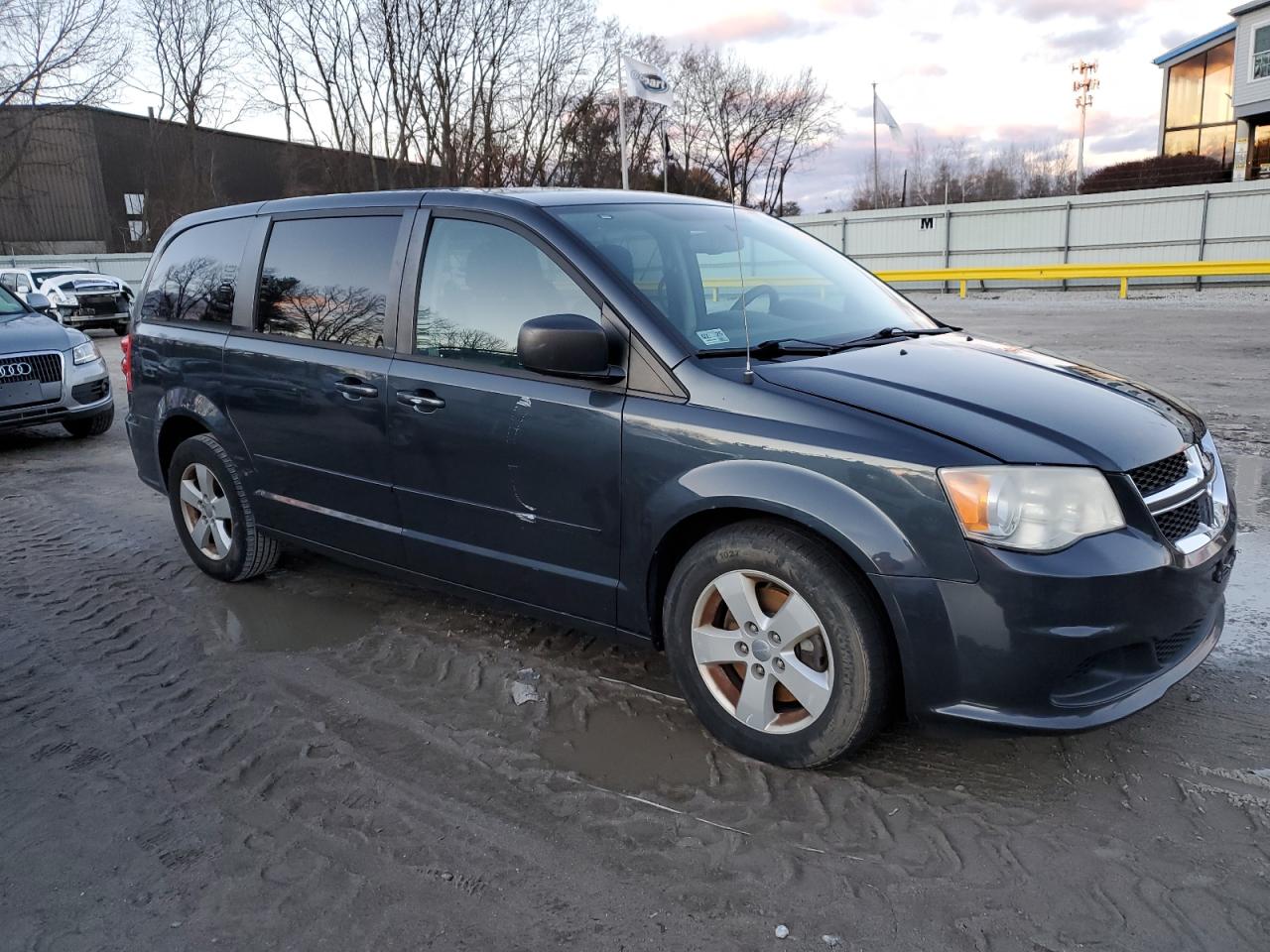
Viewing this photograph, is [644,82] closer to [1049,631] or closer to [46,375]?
[46,375]

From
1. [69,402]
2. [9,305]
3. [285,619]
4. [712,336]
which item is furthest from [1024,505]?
[9,305]

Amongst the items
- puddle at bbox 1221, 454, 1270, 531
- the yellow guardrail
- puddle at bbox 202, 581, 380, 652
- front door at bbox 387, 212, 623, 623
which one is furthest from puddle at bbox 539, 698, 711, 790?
the yellow guardrail

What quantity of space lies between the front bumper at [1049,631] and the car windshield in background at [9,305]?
31.6 feet

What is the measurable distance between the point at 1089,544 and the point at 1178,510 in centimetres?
46

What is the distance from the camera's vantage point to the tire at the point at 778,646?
2.83m

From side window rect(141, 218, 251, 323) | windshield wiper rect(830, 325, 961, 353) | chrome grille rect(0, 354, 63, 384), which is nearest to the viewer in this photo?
windshield wiper rect(830, 325, 961, 353)

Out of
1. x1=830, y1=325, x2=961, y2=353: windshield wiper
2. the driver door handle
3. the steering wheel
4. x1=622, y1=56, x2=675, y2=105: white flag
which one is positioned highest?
x1=622, y1=56, x2=675, y2=105: white flag

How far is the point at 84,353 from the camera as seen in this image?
932 cm

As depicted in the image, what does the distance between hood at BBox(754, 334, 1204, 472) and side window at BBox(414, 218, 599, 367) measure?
89 cm

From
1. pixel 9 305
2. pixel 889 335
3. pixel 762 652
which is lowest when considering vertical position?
pixel 762 652

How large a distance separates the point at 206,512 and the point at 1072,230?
25697mm

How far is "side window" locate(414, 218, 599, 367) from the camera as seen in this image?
3.51 meters

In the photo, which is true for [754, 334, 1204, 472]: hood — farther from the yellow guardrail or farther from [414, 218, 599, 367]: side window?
the yellow guardrail

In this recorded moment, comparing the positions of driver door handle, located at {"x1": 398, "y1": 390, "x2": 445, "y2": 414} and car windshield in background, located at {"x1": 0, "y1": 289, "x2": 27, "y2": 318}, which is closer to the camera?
driver door handle, located at {"x1": 398, "y1": 390, "x2": 445, "y2": 414}
